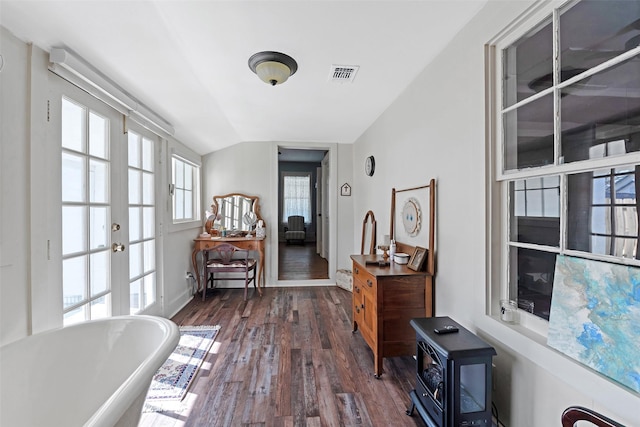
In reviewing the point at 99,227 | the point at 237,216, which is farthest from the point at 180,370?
the point at 237,216

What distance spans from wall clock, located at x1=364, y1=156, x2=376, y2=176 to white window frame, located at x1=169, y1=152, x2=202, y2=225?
2422 millimetres

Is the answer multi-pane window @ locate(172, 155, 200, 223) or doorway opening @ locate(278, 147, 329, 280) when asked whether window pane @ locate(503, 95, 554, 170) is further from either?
doorway opening @ locate(278, 147, 329, 280)

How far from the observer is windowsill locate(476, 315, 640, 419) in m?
0.86

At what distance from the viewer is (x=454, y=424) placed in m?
1.27

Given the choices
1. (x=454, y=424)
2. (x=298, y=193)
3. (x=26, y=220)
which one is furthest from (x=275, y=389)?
(x=298, y=193)

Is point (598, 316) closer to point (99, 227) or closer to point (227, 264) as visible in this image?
point (99, 227)

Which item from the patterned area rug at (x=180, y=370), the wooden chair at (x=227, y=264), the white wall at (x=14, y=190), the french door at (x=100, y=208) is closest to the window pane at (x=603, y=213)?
the patterned area rug at (x=180, y=370)

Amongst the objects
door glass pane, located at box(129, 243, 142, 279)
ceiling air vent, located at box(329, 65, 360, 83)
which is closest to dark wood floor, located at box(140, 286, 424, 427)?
door glass pane, located at box(129, 243, 142, 279)

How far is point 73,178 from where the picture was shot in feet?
5.61

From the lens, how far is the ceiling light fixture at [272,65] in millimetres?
1916

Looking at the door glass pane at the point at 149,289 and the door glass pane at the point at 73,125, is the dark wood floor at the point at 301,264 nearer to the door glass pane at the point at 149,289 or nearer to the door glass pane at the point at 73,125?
the door glass pane at the point at 149,289

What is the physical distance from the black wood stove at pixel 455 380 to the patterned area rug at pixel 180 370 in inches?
57.2

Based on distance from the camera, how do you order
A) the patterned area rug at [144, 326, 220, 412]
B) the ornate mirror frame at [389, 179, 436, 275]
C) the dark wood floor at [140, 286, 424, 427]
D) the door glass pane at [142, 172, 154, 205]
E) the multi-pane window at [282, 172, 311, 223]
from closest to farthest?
the dark wood floor at [140, 286, 424, 427] → the patterned area rug at [144, 326, 220, 412] → the ornate mirror frame at [389, 179, 436, 275] → the door glass pane at [142, 172, 154, 205] → the multi-pane window at [282, 172, 311, 223]

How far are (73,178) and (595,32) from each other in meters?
2.72
